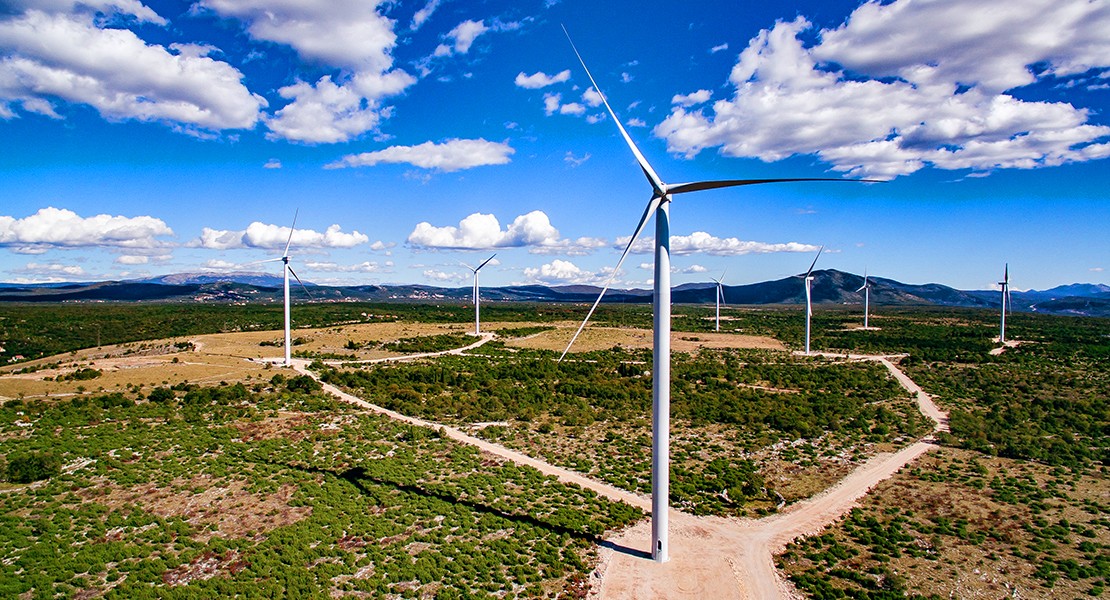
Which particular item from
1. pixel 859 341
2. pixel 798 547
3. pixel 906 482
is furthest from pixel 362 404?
pixel 859 341

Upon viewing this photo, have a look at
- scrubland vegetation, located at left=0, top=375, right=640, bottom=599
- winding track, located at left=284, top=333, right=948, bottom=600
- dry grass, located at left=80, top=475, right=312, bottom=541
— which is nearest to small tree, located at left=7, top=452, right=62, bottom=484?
scrubland vegetation, located at left=0, top=375, right=640, bottom=599

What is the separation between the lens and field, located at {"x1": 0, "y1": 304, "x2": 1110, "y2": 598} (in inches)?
974

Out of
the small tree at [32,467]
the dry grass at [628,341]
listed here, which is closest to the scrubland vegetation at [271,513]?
the small tree at [32,467]

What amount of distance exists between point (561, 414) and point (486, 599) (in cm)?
3133

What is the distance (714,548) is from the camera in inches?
1065

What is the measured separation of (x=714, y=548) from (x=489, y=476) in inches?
594

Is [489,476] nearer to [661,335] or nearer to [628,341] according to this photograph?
[661,335]

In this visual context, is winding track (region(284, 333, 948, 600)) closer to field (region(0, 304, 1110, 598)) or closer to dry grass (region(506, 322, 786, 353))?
field (region(0, 304, 1110, 598))

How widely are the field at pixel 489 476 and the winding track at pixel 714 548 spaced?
2.90ft

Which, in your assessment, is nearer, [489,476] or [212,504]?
[212,504]

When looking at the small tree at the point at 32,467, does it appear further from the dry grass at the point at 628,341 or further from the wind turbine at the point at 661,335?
the dry grass at the point at 628,341

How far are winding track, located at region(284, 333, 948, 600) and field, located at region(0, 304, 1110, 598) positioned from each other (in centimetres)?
88

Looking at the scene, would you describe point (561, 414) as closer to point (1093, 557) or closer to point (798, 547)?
point (798, 547)

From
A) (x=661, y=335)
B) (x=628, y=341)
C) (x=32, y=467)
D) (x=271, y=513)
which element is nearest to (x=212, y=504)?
(x=271, y=513)
